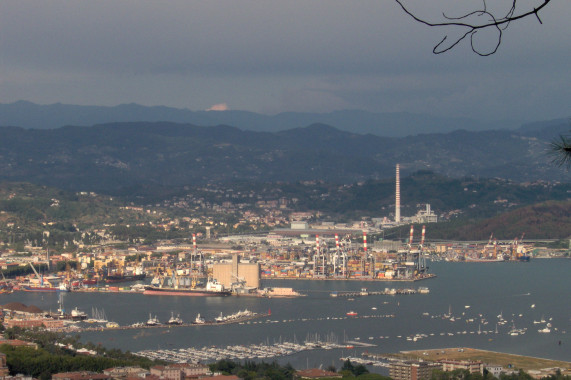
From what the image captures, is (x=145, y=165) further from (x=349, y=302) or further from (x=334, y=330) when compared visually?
(x=334, y=330)

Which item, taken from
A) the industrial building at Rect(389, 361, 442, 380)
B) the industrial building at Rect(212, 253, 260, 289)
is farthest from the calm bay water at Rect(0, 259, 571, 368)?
the industrial building at Rect(389, 361, 442, 380)

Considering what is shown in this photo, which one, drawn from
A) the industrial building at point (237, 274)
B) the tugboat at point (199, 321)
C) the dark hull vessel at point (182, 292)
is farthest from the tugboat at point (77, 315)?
the industrial building at point (237, 274)

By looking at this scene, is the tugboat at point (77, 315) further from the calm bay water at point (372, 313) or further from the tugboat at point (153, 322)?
the tugboat at point (153, 322)

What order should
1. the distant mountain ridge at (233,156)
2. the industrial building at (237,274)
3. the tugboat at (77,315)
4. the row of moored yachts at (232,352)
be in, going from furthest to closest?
1. the distant mountain ridge at (233,156)
2. the industrial building at (237,274)
3. the tugboat at (77,315)
4. the row of moored yachts at (232,352)

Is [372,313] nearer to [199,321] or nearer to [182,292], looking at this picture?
[199,321]

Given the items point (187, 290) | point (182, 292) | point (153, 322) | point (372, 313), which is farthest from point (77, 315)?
point (187, 290)

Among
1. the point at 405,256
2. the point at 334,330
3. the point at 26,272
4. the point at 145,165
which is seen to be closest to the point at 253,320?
the point at 334,330

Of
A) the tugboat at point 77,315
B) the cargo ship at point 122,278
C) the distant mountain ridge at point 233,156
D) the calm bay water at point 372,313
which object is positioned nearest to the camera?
the calm bay water at point 372,313
